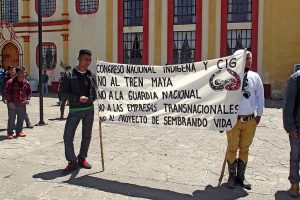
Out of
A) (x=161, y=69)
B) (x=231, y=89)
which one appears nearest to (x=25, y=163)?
(x=161, y=69)

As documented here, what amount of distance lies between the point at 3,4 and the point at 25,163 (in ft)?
71.6

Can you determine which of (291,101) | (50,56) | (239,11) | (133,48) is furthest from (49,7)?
(291,101)

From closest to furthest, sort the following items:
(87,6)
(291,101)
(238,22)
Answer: (291,101)
(238,22)
(87,6)

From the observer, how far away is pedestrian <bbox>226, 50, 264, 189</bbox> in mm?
5090

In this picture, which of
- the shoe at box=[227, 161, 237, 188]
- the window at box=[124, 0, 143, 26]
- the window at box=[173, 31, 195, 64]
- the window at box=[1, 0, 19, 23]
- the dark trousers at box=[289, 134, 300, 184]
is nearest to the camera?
the dark trousers at box=[289, 134, 300, 184]

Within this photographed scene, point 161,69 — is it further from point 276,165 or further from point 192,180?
point 276,165

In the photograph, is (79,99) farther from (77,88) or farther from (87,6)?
(87,6)

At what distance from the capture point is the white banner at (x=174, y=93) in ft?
16.9

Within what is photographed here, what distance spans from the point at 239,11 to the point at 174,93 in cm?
1494

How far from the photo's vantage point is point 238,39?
19328mm

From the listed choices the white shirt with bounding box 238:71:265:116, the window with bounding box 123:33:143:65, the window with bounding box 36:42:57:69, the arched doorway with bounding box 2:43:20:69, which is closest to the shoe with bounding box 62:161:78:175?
the white shirt with bounding box 238:71:265:116

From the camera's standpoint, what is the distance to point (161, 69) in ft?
18.8

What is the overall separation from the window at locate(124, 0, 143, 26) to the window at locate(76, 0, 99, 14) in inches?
75.7

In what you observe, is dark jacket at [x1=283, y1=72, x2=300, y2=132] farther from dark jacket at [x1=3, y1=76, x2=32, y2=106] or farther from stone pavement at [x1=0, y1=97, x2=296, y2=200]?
dark jacket at [x1=3, y1=76, x2=32, y2=106]
